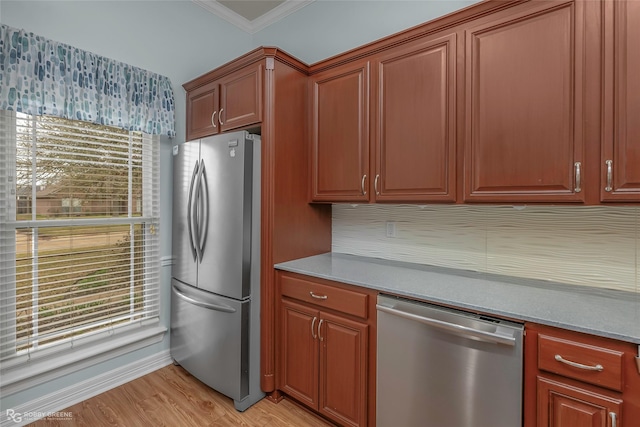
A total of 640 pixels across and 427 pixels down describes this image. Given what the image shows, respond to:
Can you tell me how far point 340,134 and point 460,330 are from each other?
1385 mm

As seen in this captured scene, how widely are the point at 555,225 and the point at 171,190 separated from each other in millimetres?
2696

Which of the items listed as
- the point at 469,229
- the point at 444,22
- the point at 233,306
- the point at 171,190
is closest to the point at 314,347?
the point at 233,306

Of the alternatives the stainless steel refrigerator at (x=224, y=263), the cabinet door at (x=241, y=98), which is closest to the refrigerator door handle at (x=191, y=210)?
the stainless steel refrigerator at (x=224, y=263)

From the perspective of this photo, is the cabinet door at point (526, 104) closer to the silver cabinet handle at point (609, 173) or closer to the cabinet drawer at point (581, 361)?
the silver cabinet handle at point (609, 173)

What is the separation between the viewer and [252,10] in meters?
2.87

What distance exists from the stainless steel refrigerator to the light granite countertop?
31 centimetres

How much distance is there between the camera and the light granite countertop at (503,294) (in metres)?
1.14

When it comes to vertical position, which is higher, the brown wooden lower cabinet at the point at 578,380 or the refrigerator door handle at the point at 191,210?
the refrigerator door handle at the point at 191,210

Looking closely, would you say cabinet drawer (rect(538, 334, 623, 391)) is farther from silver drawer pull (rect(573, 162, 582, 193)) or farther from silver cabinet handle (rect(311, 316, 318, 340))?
silver cabinet handle (rect(311, 316, 318, 340))

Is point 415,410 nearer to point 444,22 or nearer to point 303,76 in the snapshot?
point 444,22

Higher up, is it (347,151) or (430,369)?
(347,151)

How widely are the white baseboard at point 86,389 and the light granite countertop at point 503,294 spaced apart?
4.66 ft

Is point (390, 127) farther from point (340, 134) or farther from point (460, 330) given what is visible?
point (460, 330)

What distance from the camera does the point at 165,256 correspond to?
100 inches
